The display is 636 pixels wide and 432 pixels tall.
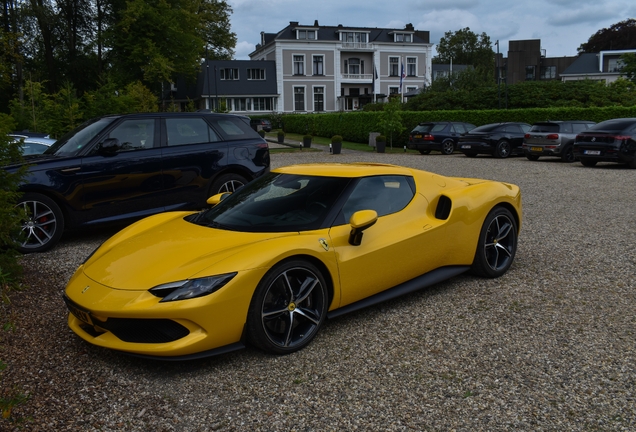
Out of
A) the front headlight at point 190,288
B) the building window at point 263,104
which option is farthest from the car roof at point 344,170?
the building window at point 263,104

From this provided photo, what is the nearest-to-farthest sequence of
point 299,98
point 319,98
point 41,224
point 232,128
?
point 41,224 → point 232,128 → point 299,98 → point 319,98

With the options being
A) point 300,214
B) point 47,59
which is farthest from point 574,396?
point 47,59

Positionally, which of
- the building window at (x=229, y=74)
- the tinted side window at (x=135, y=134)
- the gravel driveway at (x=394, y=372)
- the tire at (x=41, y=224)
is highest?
the building window at (x=229, y=74)

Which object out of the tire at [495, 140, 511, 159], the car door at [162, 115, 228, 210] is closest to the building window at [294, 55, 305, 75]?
the tire at [495, 140, 511, 159]

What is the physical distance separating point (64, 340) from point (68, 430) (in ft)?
4.54

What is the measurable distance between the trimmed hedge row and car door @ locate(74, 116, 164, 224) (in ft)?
75.4

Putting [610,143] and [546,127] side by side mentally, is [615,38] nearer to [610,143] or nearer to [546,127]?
[546,127]

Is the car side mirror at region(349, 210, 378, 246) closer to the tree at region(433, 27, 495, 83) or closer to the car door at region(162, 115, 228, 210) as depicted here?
the car door at region(162, 115, 228, 210)

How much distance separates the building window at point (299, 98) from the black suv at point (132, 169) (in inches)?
2611

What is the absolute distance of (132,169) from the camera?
7.73 metres

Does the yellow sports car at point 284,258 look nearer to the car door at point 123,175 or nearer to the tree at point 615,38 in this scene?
the car door at point 123,175

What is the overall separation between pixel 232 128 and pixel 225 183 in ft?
3.15

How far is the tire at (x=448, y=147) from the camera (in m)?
25.0

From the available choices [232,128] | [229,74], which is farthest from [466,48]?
[232,128]
